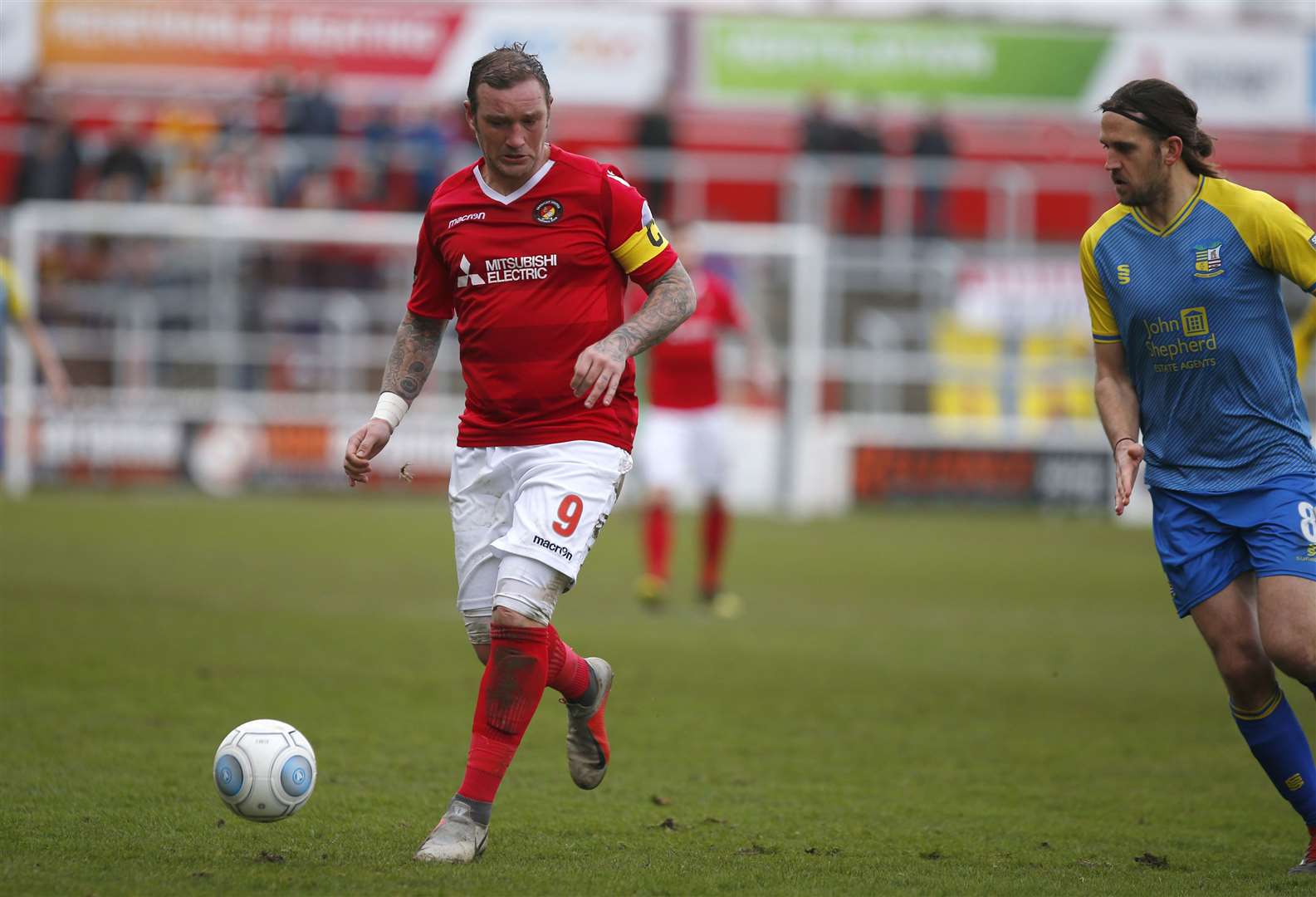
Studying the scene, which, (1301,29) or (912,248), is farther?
(1301,29)

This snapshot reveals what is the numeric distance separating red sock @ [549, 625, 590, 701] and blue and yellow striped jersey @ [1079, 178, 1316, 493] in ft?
6.50

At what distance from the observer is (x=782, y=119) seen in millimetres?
31375

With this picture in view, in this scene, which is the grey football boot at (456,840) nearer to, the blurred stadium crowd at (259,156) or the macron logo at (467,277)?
the macron logo at (467,277)

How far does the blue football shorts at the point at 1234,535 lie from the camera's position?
5270 millimetres

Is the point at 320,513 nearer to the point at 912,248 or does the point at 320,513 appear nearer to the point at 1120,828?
the point at 912,248

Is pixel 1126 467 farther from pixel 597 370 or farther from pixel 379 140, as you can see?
pixel 379 140

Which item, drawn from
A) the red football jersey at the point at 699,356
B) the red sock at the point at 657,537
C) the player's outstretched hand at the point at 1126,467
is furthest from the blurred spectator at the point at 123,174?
the player's outstretched hand at the point at 1126,467

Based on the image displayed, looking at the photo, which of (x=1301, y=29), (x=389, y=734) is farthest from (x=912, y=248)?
(x=389, y=734)

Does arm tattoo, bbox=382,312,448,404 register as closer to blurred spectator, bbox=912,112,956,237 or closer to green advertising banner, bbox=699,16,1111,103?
blurred spectator, bbox=912,112,956,237

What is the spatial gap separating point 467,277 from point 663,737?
302 centimetres

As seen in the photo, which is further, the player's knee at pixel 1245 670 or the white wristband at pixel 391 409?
the white wristband at pixel 391 409

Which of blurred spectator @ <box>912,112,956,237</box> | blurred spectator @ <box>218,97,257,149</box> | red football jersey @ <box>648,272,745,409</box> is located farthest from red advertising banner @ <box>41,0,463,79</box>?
red football jersey @ <box>648,272,745,409</box>

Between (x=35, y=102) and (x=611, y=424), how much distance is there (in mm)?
21968

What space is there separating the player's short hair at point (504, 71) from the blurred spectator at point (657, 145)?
20.3 meters
